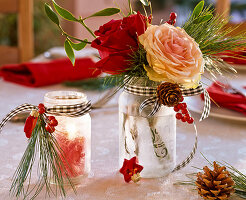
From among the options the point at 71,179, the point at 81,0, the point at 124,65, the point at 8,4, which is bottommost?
the point at 71,179

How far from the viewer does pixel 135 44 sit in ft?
1.79

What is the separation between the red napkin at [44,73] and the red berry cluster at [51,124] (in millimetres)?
637

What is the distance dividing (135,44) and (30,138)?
20 cm

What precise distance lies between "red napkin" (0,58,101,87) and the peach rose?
640mm

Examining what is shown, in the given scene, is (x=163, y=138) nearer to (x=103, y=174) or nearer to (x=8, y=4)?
(x=103, y=174)

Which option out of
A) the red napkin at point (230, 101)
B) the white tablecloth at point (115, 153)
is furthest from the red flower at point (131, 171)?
the red napkin at point (230, 101)

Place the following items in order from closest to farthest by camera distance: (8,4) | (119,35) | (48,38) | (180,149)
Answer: (119,35), (180,149), (8,4), (48,38)

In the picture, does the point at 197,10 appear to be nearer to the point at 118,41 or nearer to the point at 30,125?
the point at 118,41

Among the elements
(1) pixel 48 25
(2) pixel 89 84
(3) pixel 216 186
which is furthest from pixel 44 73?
(1) pixel 48 25

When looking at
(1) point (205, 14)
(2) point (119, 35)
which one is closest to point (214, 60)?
(1) point (205, 14)

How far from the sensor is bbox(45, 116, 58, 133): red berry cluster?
53cm

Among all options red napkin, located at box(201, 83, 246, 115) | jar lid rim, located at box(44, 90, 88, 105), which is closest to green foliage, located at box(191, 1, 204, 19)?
jar lid rim, located at box(44, 90, 88, 105)

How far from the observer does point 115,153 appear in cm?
70

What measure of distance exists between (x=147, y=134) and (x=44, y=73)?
659mm
